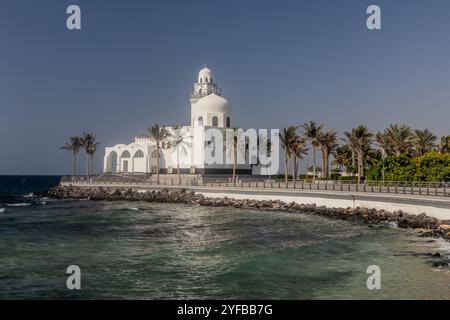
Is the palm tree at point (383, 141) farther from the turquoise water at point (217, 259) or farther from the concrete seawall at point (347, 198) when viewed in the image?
the turquoise water at point (217, 259)

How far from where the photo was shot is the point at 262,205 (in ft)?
157

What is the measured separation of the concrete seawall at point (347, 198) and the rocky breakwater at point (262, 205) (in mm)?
775

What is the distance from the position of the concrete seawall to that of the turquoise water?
4.14m

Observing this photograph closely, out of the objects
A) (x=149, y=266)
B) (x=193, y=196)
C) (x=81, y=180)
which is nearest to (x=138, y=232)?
(x=149, y=266)

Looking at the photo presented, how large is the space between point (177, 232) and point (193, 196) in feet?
85.3

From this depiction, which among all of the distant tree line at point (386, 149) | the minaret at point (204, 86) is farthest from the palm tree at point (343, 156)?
the minaret at point (204, 86)

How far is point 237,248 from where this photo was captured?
→ 2470cm

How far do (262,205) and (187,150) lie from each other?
3732cm

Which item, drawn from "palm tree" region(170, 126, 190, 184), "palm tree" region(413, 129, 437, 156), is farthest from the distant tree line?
"palm tree" region(170, 126, 190, 184)

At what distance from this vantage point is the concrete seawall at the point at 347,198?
32.3 meters

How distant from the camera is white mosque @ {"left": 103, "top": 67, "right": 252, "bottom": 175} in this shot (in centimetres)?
8138

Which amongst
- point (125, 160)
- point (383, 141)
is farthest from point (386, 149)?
point (125, 160)

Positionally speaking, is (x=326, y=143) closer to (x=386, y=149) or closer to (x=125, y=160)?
(x=386, y=149)
